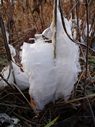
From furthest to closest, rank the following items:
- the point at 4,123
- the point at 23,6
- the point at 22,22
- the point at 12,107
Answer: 1. the point at 22,22
2. the point at 23,6
3. the point at 12,107
4. the point at 4,123

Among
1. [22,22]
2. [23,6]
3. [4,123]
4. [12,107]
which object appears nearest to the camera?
[4,123]

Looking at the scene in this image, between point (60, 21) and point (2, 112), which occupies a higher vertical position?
point (60, 21)

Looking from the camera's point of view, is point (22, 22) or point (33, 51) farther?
point (22, 22)

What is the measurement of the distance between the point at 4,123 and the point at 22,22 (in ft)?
4.63

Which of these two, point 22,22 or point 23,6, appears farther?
point 22,22

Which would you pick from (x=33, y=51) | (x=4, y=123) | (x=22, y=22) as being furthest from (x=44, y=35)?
(x=22, y=22)

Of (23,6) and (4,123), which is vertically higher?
(23,6)

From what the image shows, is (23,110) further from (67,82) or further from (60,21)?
(60,21)

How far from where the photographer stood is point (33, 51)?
4.33 ft

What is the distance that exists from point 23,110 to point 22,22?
51.9 inches

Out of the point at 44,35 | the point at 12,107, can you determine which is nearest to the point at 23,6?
the point at 44,35

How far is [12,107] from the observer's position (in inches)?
54.4

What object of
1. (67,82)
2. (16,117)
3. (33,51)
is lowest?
(16,117)

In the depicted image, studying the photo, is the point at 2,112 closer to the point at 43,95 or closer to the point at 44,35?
the point at 43,95
